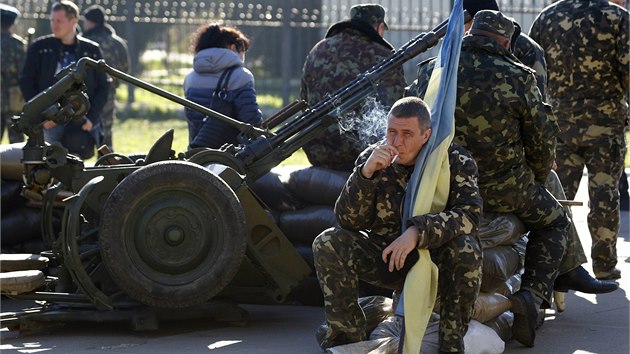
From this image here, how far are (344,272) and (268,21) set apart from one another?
54.7 feet

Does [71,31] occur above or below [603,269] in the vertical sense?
above

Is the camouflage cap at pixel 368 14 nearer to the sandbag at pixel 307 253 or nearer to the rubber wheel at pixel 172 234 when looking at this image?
the sandbag at pixel 307 253

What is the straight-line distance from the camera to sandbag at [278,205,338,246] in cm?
810

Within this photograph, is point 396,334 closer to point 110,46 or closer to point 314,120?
point 314,120

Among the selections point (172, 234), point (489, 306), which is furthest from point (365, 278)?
point (172, 234)

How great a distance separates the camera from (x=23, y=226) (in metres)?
8.65

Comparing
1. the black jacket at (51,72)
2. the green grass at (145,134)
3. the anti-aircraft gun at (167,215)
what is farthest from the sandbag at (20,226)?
the green grass at (145,134)

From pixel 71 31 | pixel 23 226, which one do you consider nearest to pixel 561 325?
pixel 23 226

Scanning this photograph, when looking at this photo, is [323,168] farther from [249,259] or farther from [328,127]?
[249,259]

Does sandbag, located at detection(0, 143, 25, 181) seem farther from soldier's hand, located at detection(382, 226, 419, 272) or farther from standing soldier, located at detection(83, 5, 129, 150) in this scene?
standing soldier, located at detection(83, 5, 129, 150)

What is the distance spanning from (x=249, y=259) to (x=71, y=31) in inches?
203

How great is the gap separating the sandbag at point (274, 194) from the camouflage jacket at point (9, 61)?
739 centimetres

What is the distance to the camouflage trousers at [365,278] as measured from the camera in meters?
6.41

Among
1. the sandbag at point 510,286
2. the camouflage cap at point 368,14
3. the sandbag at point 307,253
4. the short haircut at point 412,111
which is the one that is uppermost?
the camouflage cap at point 368,14
